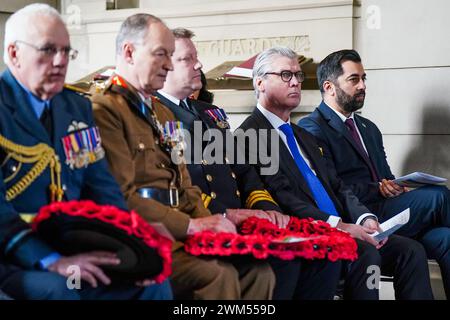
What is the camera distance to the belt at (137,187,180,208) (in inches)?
153

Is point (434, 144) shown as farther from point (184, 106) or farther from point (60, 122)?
point (60, 122)

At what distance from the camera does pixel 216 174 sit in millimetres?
4547

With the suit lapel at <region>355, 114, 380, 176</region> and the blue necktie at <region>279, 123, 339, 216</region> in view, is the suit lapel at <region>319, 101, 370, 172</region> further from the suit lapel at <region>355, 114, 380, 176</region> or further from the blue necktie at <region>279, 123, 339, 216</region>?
the blue necktie at <region>279, 123, 339, 216</region>

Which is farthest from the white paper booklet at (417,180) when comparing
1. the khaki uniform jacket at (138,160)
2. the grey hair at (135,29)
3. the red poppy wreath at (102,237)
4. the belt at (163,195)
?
the red poppy wreath at (102,237)

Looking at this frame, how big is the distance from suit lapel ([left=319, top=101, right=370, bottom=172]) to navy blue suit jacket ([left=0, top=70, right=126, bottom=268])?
2.28 meters

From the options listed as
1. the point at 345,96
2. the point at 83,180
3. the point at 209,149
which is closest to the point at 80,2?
the point at 345,96

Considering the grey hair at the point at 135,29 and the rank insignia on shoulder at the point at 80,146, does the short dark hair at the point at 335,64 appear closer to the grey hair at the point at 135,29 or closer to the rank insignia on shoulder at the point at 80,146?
the grey hair at the point at 135,29

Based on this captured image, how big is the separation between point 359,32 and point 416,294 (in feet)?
9.04

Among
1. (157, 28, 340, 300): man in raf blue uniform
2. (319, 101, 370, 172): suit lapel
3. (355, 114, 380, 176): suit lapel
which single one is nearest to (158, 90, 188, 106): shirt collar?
(157, 28, 340, 300): man in raf blue uniform

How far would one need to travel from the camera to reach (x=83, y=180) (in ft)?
11.8

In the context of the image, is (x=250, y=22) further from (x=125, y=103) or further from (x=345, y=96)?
(x=125, y=103)

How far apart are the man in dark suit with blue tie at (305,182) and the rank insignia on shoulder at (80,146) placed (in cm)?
144

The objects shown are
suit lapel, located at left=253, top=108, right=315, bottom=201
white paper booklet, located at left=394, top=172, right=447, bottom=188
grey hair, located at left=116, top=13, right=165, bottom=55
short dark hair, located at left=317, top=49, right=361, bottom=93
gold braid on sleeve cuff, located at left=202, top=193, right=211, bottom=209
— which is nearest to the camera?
grey hair, located at left=116, top=13, right=165, bottom=55

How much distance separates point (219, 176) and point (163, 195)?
2.10 feet
